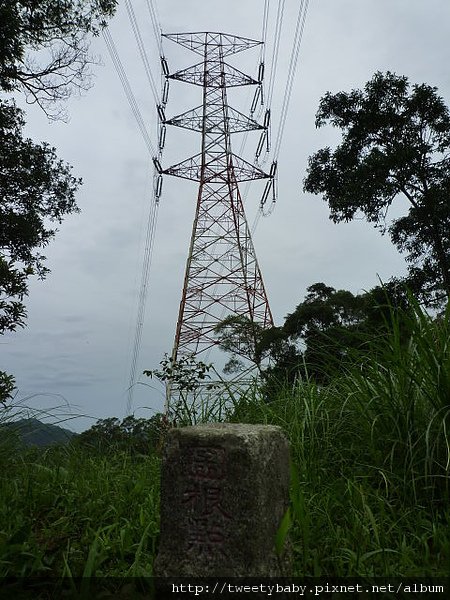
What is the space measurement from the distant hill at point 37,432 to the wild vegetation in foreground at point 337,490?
20 cm

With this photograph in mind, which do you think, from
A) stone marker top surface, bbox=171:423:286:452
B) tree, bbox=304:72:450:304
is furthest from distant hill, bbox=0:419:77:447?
tree, bbox=304:72:450:304

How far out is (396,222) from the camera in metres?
11.9

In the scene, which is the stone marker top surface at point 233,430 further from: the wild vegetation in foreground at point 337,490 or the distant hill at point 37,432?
the distant hill at point 37,432

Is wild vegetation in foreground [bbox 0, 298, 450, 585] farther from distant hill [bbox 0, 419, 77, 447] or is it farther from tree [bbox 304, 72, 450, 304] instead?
tree [bbox 304, 72, 450, 304]

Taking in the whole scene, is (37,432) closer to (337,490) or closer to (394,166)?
(337,490)

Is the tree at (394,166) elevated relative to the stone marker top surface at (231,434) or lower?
elevated

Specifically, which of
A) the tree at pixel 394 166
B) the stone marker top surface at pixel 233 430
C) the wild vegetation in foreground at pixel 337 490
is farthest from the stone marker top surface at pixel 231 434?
the tree at pixel 394 166

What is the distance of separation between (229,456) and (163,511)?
39 cm

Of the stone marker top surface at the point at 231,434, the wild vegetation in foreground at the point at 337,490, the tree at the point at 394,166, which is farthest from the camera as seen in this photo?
the tree at the point at 394,166

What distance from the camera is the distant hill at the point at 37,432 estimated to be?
4.22 meters

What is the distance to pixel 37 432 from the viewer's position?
14.5ft

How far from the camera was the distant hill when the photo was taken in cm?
422

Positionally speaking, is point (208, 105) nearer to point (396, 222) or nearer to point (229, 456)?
point (396, 222)

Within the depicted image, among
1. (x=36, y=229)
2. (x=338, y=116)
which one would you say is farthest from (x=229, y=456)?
(x=338, y=116)
